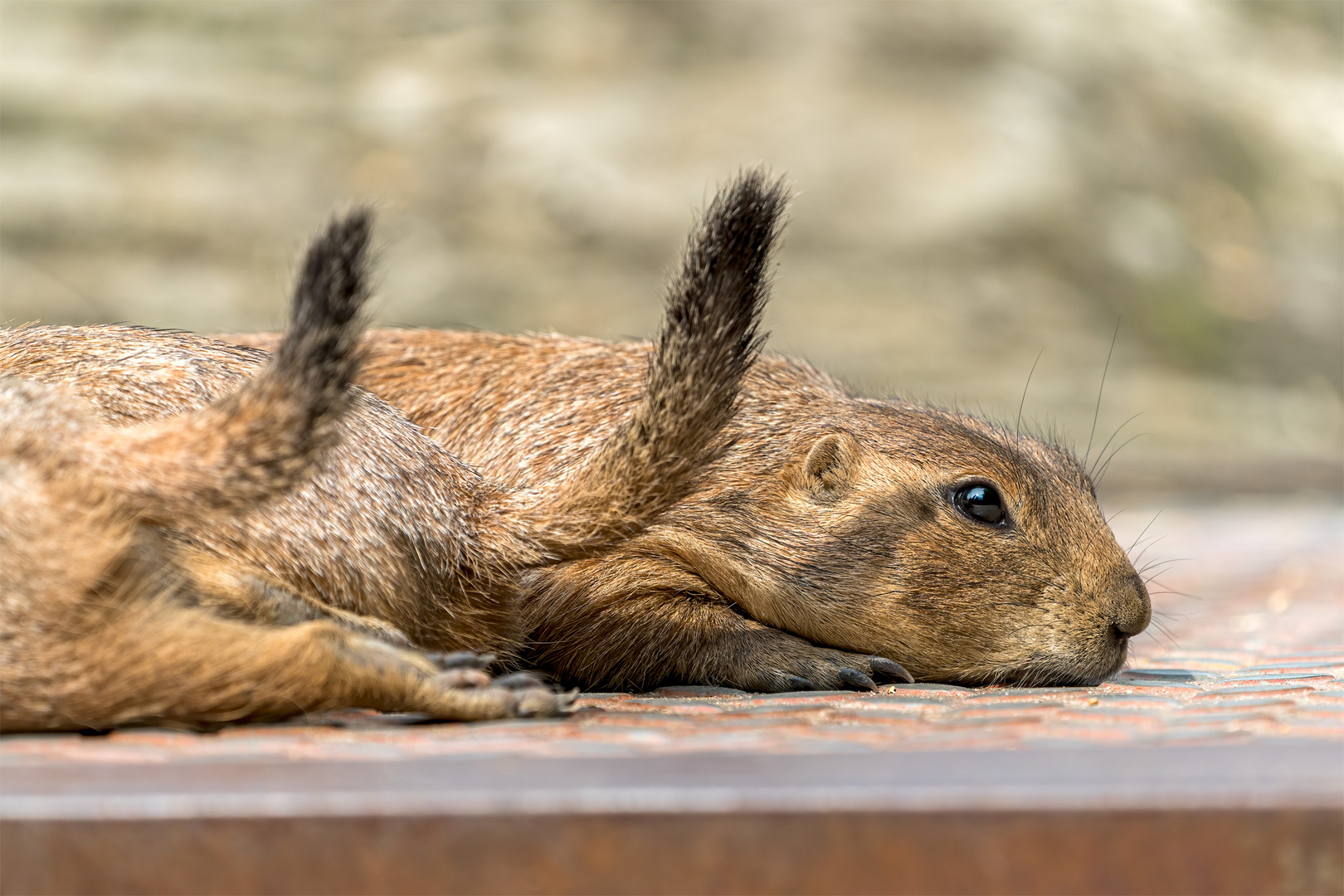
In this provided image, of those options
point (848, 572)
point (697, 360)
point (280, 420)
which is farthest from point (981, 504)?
point (280, 420)

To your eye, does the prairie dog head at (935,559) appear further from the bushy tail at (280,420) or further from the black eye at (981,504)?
the bushy tail at (280,420)

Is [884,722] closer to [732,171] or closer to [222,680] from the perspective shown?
[222,680]

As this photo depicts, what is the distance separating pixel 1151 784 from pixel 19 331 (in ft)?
12.9

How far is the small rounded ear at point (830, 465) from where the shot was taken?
539cm

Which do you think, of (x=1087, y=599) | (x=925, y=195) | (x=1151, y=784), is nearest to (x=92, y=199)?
(x=925, y=195)

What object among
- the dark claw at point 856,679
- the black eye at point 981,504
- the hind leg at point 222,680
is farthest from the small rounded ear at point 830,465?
the hind leg at point 222,680

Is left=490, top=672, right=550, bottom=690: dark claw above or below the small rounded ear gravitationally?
below

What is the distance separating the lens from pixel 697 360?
161 inches

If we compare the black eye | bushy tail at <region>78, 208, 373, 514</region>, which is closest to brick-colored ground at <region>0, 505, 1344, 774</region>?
bushy tail at <region>78, 208, 373, 514</region>

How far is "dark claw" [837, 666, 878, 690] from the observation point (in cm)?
460

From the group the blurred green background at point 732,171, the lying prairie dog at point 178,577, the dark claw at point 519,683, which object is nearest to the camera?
the lying prairie dog at point 178,577

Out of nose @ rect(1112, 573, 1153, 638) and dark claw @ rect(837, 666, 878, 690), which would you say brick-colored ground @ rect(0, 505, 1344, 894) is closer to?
dark claw @ rect(837, 666, 878, 690)

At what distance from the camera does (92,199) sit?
20.0 meters

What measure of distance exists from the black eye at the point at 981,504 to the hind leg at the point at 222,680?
7.20ft
